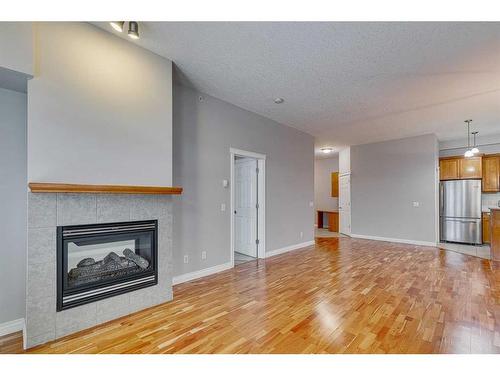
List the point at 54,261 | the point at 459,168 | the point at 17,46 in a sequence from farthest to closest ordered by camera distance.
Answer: the point at 459,168, the point at 54,261, the point at 17,46

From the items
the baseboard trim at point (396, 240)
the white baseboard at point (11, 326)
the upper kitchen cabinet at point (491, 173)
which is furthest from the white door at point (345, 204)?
the white baseboard at point (11, 326)

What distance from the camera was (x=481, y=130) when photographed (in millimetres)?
5875

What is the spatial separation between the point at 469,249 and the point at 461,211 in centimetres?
107

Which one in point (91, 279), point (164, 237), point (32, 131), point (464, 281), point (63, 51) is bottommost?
point (464, 281)

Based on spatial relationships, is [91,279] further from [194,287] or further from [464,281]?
[464,281]

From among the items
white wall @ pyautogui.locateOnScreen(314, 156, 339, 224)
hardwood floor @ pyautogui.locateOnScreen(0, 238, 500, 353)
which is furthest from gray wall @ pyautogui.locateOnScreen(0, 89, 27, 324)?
white wall @ pyautogui.locateOnScreen(314, 156, 339, 224)

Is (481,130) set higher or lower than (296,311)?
higher

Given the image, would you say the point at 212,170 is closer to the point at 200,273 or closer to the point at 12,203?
the point at 200,273

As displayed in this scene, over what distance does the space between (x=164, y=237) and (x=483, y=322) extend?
3462 millimetres

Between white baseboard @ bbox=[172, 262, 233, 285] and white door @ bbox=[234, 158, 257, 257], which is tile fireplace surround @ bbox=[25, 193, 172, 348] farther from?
white door @ bbox=[234, 158, 257, 257]

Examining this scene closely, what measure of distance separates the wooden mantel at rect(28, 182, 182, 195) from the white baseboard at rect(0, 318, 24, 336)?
1.37m

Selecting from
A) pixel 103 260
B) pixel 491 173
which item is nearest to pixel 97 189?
pixel 103 260

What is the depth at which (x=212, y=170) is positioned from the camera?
395cm
